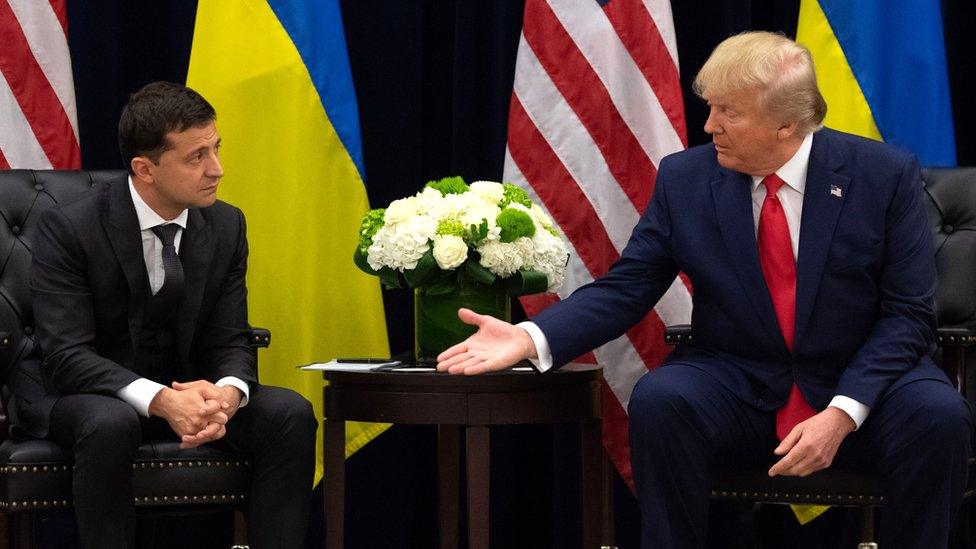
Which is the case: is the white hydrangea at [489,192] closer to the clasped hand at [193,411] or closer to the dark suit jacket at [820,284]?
the dark suit jacket at [820,284]

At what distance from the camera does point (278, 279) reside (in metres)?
4.01

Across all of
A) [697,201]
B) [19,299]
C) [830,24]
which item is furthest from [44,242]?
[830,24]

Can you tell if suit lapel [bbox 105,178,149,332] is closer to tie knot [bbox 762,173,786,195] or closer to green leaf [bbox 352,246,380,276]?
green leaf [bbox 352,246,380,276]

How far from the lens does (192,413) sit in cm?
308

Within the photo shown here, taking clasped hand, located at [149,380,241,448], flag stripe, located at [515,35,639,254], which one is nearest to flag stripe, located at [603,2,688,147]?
flag stripe, located at [515,35,639,254]

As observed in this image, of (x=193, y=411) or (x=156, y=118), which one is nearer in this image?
(x=193, y=411)

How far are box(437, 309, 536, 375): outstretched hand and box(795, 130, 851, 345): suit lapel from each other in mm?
632

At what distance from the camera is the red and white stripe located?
157 inches

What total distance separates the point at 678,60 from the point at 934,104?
0.77 metres

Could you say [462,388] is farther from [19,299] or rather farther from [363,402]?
[19,299]

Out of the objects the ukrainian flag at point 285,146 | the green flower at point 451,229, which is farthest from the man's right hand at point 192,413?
the ukrainian flag at point 285,146

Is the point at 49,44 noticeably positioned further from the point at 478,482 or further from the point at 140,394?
the point at 478,482

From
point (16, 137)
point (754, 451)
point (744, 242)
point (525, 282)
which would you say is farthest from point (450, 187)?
point (16, 137)

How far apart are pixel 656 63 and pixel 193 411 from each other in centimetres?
173
